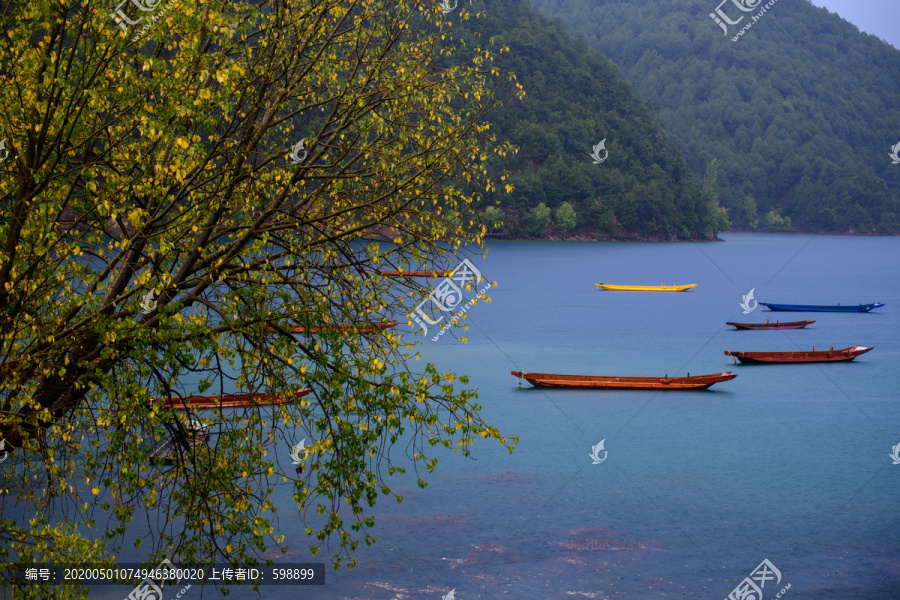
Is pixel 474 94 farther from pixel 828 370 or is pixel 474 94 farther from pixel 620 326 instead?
pixel 620 326

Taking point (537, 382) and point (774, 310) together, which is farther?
point (774, 310)

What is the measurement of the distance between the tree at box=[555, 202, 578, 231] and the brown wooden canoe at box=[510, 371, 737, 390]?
479ft

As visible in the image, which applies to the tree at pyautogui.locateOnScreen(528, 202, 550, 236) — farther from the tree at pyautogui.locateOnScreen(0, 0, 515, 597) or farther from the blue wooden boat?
the tree at pyautogui.locateOnScreen(0, 0, 515, 597)

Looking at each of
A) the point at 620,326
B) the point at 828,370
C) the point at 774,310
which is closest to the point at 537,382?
the point at 828,370

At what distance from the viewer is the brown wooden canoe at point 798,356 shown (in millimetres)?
55756

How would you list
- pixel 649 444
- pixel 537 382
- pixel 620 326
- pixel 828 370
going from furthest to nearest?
pixel 620 326 < pixel 828 370 < pixel 537 382 < pixel 649 444

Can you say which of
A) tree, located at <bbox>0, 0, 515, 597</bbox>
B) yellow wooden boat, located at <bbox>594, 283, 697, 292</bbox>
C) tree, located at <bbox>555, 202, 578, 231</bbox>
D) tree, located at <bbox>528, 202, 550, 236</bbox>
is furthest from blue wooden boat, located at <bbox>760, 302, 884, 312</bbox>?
tree, located at <bbox>555, 202, 578, 231</bbox>

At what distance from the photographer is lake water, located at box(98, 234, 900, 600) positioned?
22.3 meters

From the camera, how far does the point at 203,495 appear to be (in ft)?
33.5

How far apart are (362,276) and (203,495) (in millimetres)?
3975

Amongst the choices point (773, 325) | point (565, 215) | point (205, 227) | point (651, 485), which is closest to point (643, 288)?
point (773, 325)

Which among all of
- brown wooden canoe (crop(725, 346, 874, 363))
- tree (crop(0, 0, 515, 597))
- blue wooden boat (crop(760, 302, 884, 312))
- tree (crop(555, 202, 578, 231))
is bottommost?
tree (crop(0, 0, 515, 597))

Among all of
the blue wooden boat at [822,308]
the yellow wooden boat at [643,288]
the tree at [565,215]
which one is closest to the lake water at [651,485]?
the blue wooden boat at [822,308]

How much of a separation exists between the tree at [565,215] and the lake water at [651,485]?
12066 centimetres
